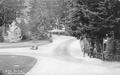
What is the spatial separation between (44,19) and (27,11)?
5.18 m

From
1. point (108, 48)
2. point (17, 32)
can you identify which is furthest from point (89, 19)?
point (17, 32)

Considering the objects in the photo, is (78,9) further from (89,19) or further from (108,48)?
(108,48)

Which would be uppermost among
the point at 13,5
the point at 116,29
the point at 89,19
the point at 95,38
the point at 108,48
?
the point at 13,5

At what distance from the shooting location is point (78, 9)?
20.0 meters

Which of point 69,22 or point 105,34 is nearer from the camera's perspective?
point 105,34

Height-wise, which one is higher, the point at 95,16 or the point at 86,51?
the point at 95,16

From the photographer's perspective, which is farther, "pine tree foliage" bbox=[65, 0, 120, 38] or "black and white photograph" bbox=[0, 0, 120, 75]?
"pine tree foliage" bbox=[65, 0, 120, 38]

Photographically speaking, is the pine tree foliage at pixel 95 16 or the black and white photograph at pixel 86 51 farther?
the pine tree foliage at pixel 95 16

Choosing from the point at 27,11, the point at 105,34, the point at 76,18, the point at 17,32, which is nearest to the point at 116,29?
the point at 105,34

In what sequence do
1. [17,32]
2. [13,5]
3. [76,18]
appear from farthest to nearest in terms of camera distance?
[13,5], [17,32], [76,18]

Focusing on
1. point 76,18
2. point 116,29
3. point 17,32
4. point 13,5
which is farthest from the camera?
point 13,5

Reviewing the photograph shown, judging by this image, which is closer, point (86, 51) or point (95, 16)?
point (95, 16)

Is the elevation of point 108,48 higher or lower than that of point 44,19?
lower

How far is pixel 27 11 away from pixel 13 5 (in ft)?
12.6
